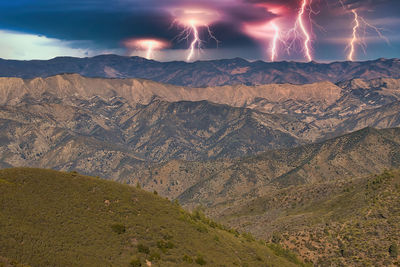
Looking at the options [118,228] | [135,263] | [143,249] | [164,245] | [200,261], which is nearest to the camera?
[135,263]

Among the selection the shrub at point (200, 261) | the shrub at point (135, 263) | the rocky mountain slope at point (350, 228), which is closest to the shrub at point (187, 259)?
the shrub at point (200, 261)

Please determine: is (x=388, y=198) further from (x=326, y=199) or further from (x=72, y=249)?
(x=72, y=249)

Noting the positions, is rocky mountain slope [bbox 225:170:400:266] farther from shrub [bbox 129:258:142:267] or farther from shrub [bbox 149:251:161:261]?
shrub [bbox 129:258:142:267]

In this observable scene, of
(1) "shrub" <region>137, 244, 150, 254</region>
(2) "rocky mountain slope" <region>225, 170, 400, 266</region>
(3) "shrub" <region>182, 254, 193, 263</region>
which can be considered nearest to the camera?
(1) "shrub" <region>137, 244, 150, 254</region>

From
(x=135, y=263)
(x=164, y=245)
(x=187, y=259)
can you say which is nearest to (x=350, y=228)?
(x=187, y=259)

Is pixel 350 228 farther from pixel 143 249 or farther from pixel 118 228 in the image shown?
pixel 118 228

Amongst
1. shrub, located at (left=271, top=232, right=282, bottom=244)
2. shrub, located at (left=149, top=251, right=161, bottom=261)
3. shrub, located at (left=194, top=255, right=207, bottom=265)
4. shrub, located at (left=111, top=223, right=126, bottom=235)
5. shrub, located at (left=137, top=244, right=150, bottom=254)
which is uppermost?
shrub, located at (left=111, top=223, right=126, bottom=235)

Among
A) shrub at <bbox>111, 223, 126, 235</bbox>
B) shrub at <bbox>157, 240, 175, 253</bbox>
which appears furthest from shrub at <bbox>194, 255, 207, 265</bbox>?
shrub at <bbox>111, 223, 126, 235</bbox>

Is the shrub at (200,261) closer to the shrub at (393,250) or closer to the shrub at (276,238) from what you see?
the shrub at (393,250)
